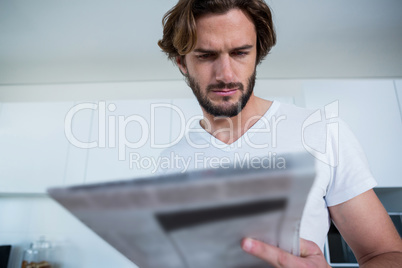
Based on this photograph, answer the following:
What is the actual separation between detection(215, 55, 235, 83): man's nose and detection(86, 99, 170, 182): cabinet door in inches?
58.6

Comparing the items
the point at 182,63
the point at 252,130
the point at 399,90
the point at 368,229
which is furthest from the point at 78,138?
the point at 399,90

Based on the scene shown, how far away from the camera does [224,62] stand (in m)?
0.95

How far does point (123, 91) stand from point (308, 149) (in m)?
2.51

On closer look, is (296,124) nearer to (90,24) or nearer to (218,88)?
(218,88)

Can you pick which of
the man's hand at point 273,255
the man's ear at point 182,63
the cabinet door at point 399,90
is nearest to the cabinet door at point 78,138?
the man's ear at point 182,63

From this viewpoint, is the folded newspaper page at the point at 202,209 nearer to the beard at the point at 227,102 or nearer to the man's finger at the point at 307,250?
the man's finger at the point at 307,250

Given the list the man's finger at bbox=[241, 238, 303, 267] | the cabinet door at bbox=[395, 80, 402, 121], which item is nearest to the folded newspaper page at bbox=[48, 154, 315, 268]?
the man's finger at bbox=[241, 238, 303, 267]

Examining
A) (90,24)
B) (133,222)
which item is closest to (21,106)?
(90,24)

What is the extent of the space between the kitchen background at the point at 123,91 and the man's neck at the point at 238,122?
4.51 feet

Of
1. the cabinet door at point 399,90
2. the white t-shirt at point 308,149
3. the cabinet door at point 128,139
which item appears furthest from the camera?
the cabinet door at point 128,139

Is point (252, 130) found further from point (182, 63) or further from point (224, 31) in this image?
point (182, 63)

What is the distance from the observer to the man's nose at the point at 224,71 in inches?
37.0

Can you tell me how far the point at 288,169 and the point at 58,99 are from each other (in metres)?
3.22

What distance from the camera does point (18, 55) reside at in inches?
118
